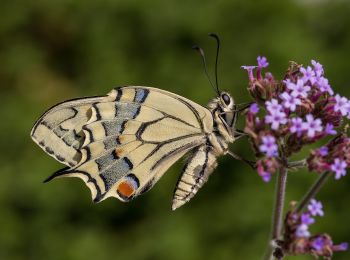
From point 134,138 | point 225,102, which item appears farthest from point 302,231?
point 134,138

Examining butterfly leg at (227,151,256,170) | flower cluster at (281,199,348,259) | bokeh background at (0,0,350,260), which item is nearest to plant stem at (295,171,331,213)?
flower cluster at (281,199,348,259)

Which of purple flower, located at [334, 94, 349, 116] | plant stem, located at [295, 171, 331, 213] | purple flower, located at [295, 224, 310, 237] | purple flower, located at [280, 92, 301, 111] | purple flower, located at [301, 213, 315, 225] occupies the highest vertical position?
purple flower, located at [334, 94, 349, 116]

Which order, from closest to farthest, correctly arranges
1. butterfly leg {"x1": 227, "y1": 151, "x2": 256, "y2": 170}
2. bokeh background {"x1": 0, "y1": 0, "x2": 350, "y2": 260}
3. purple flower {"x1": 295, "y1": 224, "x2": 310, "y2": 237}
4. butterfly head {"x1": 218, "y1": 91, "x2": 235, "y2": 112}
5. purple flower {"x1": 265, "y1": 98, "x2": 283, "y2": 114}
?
purple flower {"x1": 295, "y1": 224, "x2": 310, "y2": 237}
purple flower {"x1": 265, "y1": 98, "x2": 283, "y2": 114}
butterfly leg {"x1": 227, "y1": 151, "x2": 256, "y2": 170}
butterfly head {"x1": 218, "y1": 91, "x2": 235, "y2": 112}
bokeh background {"x1": 0, "y1": 0, "x2": 350, "y2": 260}

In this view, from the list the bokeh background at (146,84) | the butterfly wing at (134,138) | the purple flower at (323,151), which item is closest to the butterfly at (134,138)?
the butterfly wing at (134,138)

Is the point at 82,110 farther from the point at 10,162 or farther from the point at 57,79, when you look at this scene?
the point at 57,79

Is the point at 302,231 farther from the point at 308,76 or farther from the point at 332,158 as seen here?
the point at 308,76

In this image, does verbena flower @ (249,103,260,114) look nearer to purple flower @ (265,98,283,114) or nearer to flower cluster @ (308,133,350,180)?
purple flower @ (265,98,283,114)
